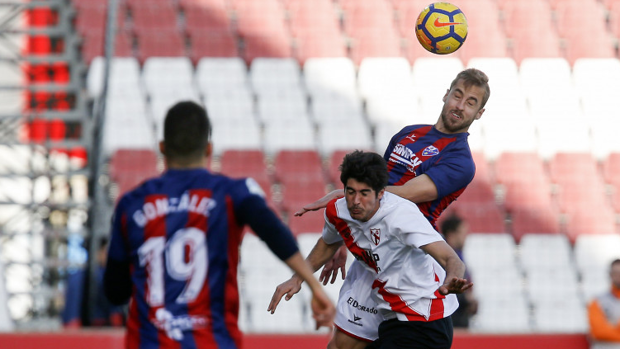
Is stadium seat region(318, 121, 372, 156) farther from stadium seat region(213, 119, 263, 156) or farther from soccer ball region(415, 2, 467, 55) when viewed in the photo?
soccer ball region(415, 2, 467, 55)

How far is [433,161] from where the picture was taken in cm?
488

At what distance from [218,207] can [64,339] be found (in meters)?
4.63

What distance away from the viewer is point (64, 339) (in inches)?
295

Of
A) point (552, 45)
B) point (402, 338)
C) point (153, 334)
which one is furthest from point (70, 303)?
point (552, 45)

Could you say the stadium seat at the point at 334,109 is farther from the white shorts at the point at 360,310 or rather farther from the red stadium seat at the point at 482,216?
the white shorts at the point at 360,310

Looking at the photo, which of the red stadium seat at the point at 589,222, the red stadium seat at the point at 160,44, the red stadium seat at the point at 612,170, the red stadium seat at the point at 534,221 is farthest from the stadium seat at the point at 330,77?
the red stadium seat at the point at 612,170

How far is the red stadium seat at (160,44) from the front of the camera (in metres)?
12.7

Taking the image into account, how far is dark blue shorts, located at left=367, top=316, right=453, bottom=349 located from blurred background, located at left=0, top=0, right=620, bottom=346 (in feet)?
17.2

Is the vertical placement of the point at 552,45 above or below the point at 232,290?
above

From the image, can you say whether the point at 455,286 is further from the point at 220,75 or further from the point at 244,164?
the point at 220,75

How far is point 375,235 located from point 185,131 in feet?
4.75

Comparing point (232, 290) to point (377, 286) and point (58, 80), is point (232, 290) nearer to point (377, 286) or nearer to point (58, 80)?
point (377, 286)

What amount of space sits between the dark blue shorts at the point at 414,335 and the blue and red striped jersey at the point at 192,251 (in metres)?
1.37

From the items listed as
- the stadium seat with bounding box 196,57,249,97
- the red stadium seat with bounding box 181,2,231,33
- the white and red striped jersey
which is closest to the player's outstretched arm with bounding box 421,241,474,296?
the white and red striped jersey
